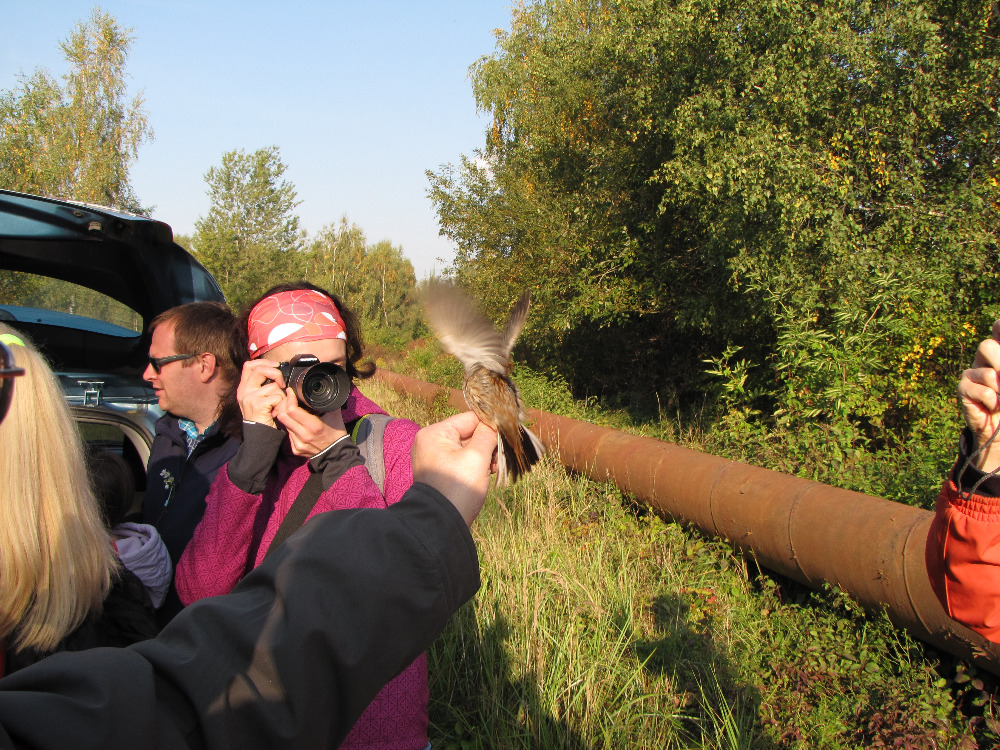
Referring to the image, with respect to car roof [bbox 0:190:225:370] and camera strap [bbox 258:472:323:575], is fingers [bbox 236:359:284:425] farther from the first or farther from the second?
car roof [bbox 0:190:225:370]

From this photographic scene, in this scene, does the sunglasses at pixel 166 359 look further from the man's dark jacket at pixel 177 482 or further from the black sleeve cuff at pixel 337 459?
the black sleeve cuff at pixel 337 459

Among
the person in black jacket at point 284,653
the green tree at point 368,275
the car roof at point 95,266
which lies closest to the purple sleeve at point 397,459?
the person in black jacket at point 284,653

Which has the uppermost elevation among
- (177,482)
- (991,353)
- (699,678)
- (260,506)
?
(991,353)

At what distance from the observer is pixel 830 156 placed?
304 inches

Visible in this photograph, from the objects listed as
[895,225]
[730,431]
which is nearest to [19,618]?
[730,431]

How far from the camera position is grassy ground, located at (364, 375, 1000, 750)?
3.48 metres

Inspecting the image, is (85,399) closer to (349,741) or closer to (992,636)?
(349,741)

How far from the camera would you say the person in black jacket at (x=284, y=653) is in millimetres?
881

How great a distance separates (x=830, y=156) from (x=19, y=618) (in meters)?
8.50

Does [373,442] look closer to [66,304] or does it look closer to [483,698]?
[483,698]

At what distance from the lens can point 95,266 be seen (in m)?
4.15

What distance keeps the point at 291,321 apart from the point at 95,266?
2.43m

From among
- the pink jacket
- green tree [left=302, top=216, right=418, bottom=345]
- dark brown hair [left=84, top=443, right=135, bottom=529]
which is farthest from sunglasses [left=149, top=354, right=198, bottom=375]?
green tree [left=302, top=216, right=418, bottom=345]

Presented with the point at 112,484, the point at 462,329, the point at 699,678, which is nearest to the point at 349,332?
the point at 462,329
